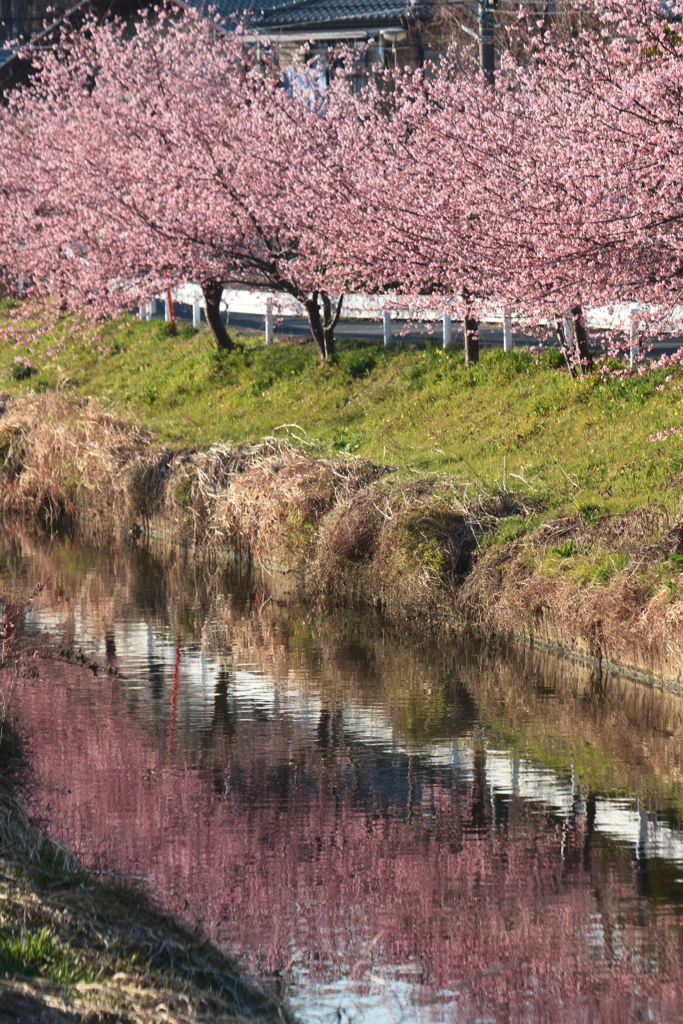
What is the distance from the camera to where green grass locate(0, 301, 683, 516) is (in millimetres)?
15602

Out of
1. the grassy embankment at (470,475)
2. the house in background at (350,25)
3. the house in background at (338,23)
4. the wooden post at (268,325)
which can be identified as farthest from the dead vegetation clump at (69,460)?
the house in background at (350,25)

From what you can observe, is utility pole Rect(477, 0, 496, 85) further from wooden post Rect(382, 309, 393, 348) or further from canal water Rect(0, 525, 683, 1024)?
canal water Rect(0, 525, 683, 1024)

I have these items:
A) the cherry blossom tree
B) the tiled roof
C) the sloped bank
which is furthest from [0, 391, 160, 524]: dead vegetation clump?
the tiled roof

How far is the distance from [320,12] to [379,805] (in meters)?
35.3

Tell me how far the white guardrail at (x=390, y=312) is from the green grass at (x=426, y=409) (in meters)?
0.54

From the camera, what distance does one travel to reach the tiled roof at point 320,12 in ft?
129

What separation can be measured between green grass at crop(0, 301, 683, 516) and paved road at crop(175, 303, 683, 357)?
70 cm

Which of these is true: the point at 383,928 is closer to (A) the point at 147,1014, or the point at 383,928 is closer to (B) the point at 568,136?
(A) the point at 147,1014

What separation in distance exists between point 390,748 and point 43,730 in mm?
2824

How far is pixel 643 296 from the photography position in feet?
46.8

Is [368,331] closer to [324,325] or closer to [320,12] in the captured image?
[324,325]

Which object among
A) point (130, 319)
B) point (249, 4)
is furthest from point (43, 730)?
point (249, 4)

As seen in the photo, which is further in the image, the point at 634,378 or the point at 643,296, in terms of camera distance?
the point at 634,378

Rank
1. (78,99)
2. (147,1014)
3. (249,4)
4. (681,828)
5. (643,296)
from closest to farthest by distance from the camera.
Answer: (147,1014), (681,828), (643,296), (78,99), (249,4)
